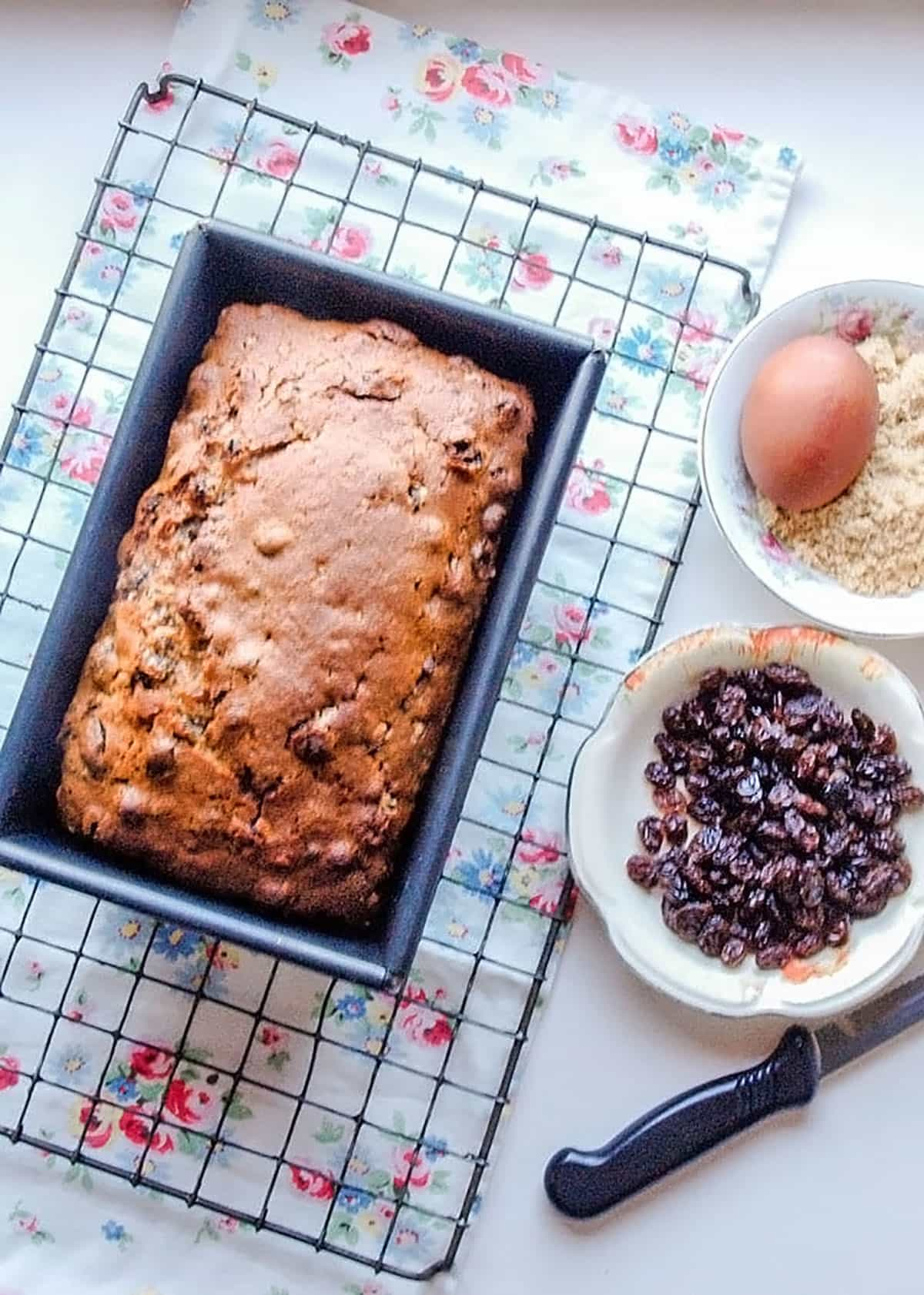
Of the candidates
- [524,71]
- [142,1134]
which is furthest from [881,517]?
[142,1134]

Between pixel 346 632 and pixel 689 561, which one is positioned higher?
pixel 689 561

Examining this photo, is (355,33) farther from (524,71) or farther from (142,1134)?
(142,1134)

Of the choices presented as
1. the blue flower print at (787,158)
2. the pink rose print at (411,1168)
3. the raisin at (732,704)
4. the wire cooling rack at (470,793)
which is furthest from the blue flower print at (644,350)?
the pink rose print at (411,1168)

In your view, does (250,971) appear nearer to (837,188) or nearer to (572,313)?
(572,313)

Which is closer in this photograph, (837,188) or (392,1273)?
(392,1273)

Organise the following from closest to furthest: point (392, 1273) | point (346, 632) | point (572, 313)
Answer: point (346, 632)
point (392, 1273)
point (572, 313)

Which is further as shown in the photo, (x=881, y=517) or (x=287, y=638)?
(x=881, y=517)

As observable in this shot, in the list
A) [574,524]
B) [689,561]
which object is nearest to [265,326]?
[574,524]

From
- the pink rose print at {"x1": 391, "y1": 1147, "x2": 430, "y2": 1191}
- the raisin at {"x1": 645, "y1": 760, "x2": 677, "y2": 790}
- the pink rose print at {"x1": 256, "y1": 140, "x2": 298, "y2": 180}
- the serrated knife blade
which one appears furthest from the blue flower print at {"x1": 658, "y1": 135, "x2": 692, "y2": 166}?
the pink rose print at {"x1": 391, "y1": 1147, "x2": 430, "y2": 1191}
